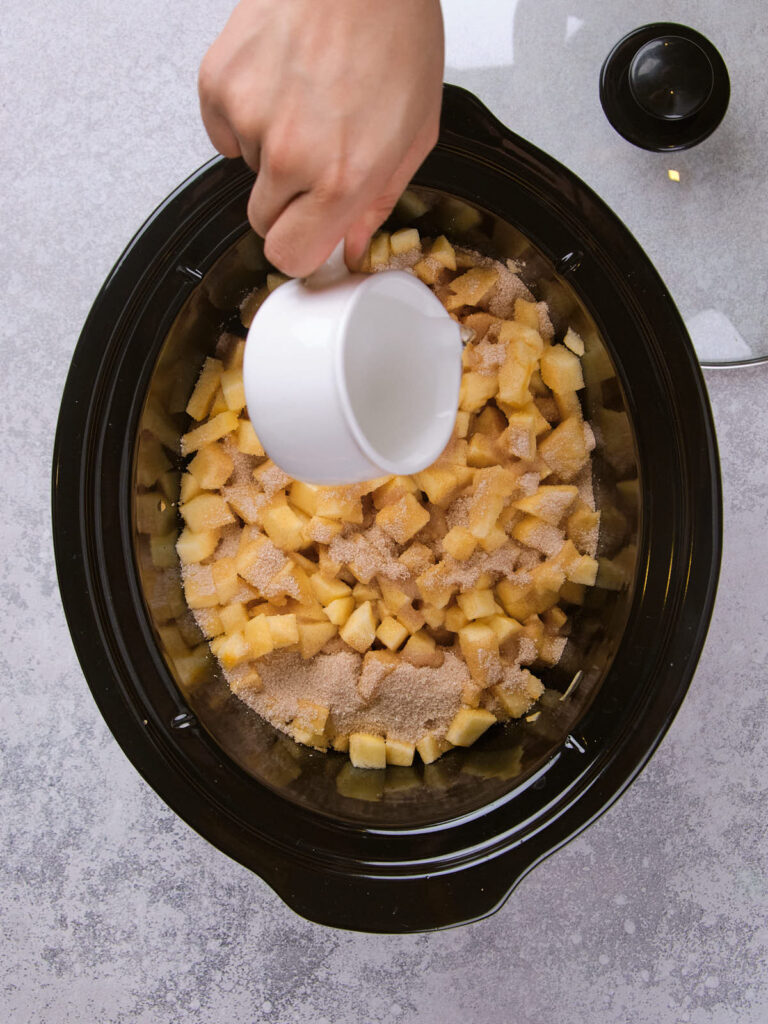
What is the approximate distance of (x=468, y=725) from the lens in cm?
103

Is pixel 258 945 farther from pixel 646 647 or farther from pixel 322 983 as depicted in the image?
pixel 646 647

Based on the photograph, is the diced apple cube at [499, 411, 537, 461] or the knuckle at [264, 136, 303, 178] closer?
the knuckle at [264, 136, 303, 178]

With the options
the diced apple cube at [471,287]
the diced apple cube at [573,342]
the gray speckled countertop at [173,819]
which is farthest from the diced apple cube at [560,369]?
the gray speckled countertop at [173,819]

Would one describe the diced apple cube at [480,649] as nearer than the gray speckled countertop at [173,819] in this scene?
Yes

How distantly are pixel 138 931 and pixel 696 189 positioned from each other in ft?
4.35

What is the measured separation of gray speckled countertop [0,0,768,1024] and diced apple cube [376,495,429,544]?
1.74 feet

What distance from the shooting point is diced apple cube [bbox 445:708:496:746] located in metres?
1.03

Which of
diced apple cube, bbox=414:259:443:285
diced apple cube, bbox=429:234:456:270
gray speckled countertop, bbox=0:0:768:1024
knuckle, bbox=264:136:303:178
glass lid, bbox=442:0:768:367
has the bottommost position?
gray speckled countertop, bbox=0:0:768:1024

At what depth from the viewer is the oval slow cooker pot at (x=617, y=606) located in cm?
94

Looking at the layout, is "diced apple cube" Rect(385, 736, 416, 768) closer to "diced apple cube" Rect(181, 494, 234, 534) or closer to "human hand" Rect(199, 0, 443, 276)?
"diced apple cube" Rect(181, 494, 234, 534)

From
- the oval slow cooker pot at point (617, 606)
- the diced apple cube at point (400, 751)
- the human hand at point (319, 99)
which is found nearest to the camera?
the human hand at point (319, 99)

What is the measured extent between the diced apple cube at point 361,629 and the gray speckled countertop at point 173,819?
454mm

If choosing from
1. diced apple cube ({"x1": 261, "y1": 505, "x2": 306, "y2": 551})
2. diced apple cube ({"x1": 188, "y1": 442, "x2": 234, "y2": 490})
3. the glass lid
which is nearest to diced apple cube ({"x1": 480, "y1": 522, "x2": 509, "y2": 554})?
diced apple cube ({"x1": 261, "y1": 505, "x2": 306, "y2": 551})

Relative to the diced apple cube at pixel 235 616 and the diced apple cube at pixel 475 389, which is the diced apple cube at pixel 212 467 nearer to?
the diced apple cube at pixel 235 616
